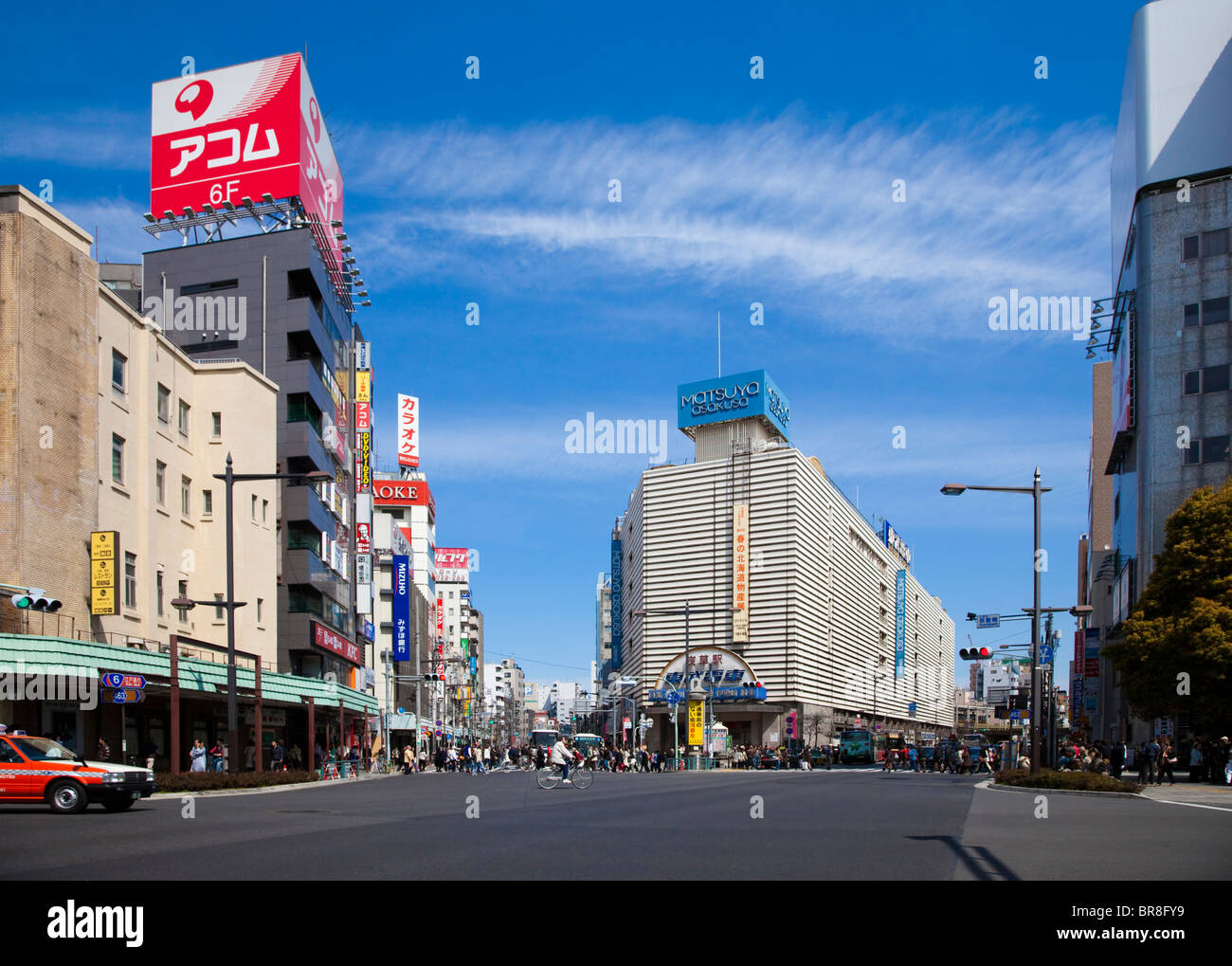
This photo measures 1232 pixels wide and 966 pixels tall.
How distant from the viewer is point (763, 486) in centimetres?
10550

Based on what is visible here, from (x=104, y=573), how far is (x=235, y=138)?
3328 centimetres

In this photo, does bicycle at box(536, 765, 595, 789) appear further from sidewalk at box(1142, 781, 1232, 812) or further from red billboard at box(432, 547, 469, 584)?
red billboard at box(432, 547, 469, 584)

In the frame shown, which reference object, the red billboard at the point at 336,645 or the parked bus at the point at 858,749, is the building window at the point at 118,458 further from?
the parked bus at the point at 858,749

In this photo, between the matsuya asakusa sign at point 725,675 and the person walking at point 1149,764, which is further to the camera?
the matsuya asakusa sign at point 725,675

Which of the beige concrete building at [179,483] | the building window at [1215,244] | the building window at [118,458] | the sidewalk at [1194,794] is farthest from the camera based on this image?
the building window at [1215,244]

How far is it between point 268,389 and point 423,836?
40.7 metres

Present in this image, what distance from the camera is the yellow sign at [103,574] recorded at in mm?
35500

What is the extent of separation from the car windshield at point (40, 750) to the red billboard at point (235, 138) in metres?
43.5

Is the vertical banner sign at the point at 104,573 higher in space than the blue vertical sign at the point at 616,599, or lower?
higher

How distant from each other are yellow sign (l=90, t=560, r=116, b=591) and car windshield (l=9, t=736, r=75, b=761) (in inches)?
568

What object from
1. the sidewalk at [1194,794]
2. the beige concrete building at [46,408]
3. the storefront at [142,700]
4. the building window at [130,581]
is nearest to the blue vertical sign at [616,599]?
the storefront at [142,700]

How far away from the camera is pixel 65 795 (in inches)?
829

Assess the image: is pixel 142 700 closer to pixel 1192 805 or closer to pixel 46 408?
pixel 46 408
